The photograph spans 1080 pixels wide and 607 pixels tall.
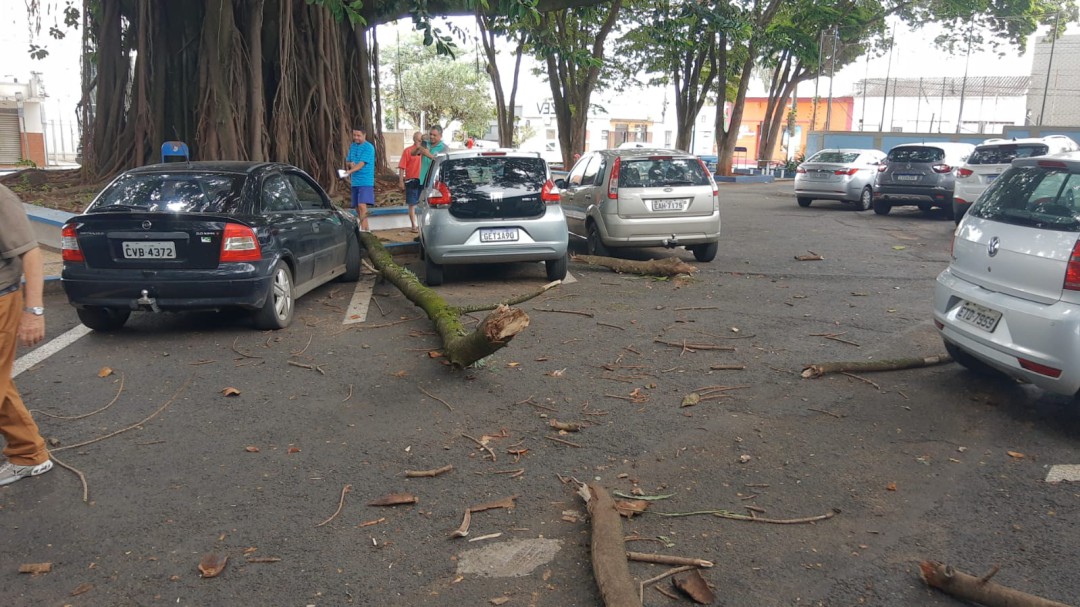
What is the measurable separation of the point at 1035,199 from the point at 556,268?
541cm

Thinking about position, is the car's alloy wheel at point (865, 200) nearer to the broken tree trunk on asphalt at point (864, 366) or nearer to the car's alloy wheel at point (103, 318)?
the broken tree trunk on asphalt at point (864, 366)

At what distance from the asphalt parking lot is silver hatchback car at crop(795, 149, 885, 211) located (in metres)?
12.0

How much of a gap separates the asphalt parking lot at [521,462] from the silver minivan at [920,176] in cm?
1053

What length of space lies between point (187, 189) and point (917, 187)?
1485 cm

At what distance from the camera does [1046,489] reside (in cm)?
423

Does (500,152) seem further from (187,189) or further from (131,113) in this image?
(131,113)

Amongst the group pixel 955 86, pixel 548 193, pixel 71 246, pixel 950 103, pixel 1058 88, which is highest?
pixel 955 86

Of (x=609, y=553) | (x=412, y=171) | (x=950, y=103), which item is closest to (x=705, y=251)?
(x=412, y=171)

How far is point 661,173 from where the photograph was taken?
36.2ft

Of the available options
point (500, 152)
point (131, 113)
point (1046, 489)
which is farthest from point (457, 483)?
point (131, 113)

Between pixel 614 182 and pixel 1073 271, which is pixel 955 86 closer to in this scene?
pixel 614 182

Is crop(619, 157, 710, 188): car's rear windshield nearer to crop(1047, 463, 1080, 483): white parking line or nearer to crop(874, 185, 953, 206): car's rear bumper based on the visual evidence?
crop(1047, 463, 1080, 483): white parking line

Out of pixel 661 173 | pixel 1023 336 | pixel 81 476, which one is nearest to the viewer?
pixel 81 476

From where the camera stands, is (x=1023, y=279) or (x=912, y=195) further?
(x=912, y=195)
